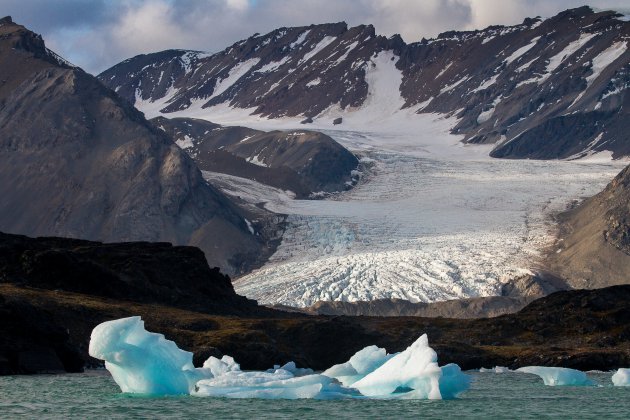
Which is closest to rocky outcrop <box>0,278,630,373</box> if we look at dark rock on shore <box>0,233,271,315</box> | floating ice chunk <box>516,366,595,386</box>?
dark rock on shore <box>0,233,271,315</box>

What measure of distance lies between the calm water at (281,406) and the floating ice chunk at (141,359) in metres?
1.40

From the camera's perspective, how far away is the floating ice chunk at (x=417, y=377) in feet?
216

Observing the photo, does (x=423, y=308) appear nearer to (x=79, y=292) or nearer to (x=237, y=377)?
(x=79, y=292)

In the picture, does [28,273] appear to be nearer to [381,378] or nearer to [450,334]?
[450,334]

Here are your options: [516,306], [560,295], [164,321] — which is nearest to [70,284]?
[164,321]

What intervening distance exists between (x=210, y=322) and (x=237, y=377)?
160 feet

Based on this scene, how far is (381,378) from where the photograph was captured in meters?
69.3

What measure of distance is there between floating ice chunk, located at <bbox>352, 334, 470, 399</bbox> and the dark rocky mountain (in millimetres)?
28108

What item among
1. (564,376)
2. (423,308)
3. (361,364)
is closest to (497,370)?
(564,376)

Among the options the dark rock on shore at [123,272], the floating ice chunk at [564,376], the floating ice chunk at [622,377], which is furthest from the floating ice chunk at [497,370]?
the dark rock on shore at [123,272]

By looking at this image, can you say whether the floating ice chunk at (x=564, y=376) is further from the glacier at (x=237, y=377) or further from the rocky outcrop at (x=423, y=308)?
the rocky outcrop at (x=423, y=308)

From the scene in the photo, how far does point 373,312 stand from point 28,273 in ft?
228

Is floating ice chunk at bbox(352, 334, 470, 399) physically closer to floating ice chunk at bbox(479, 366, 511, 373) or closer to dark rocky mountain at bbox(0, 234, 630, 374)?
dark rocky mountain at bbox(0, 234, 630, 374)

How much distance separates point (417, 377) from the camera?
6631 cm
